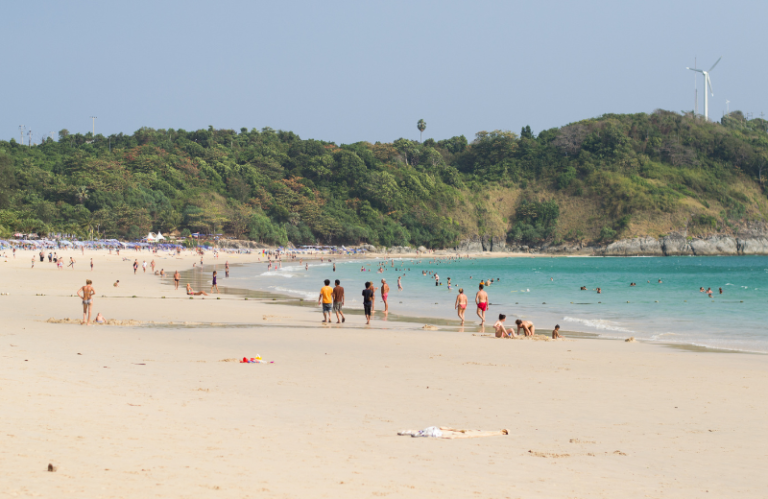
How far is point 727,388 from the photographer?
931 cm

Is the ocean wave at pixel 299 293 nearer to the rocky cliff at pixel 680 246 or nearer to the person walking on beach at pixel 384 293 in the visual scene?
the person walking on beach at pixel 384 293

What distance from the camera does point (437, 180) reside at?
140000 millimetres

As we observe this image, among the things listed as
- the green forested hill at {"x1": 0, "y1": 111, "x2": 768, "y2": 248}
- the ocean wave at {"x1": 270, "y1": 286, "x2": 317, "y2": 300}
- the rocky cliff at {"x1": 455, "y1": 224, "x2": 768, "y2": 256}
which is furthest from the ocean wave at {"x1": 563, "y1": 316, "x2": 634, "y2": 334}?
the rocky cliff at {"x1": 455, "y1": 224, "x2": 768, "y2": 256}

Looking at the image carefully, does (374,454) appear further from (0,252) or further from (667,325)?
(0,252)

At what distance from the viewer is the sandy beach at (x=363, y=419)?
15.5 ft

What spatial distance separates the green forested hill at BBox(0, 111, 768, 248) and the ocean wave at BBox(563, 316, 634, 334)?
284ft

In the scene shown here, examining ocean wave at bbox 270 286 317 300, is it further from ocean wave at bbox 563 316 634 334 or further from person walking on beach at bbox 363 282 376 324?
ocean wave at bbox 563 316 634 334

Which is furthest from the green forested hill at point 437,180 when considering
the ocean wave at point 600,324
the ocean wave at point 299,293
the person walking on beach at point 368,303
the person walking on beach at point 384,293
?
the person walking on beach at point 368,303

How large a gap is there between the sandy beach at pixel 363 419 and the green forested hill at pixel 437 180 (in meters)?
94.7

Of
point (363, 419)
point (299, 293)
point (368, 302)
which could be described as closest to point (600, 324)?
point (368, 302)

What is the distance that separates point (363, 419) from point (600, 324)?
16.3 meters

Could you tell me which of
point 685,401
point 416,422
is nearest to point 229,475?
point 416,422

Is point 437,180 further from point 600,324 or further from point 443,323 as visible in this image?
point 443,323

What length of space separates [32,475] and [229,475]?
142 centimetres
